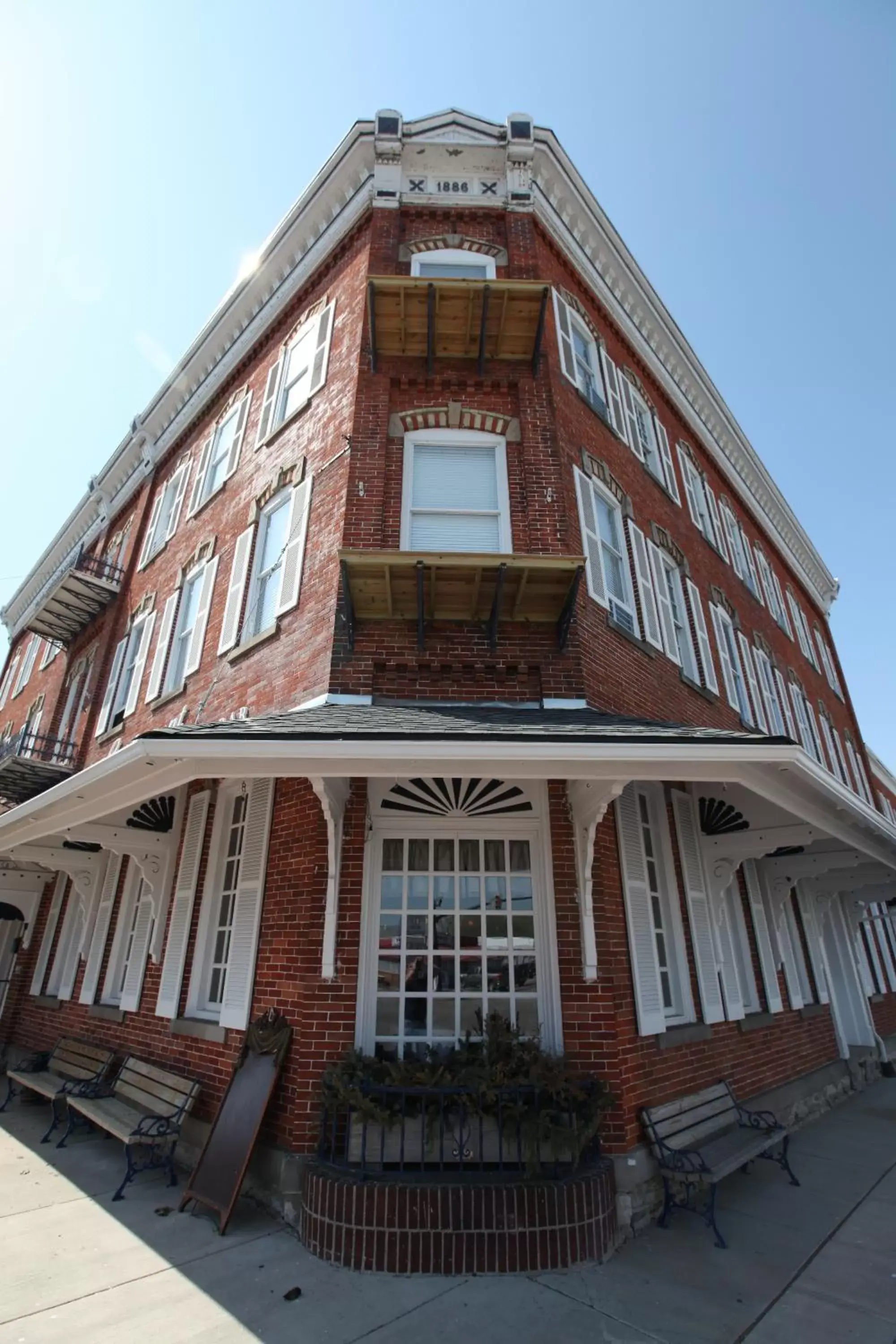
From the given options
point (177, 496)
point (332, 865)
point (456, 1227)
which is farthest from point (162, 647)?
point (456, 1227)

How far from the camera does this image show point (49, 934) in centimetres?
1310

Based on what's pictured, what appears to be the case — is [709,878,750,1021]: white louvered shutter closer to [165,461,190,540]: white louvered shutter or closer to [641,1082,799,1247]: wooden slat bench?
[641,1082,799,1247]: wooden slat bench

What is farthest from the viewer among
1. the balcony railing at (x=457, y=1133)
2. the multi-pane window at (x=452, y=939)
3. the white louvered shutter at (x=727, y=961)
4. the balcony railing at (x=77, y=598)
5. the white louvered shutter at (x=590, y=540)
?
the balcony railing at (x=77, y=598)

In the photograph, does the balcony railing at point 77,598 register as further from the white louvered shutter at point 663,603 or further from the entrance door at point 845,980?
the entrance door at point 845,980

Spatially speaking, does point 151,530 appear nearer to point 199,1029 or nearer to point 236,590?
point 236,590

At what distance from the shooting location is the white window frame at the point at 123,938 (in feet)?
33.2

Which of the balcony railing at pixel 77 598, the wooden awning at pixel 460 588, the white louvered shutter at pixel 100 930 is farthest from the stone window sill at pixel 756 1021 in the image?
the balcony railing at pixel 77 598

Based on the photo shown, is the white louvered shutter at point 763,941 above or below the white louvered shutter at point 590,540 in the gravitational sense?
below

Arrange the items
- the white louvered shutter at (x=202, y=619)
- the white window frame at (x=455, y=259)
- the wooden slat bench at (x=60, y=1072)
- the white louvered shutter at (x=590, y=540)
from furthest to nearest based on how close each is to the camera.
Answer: the white louvered shutter at (x=202, y=619)
the white window frame at (x=455, y=259)
the white louvered shutter at (x=590, y=540)
the wooden slat bench at (x=60, y=1072)

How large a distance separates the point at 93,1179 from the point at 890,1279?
6.68 m

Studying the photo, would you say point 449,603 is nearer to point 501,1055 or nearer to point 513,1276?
point 501,1055

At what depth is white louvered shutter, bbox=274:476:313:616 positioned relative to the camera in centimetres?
871

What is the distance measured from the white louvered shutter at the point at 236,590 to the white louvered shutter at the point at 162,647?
80.1 inches

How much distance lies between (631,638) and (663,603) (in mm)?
2096
